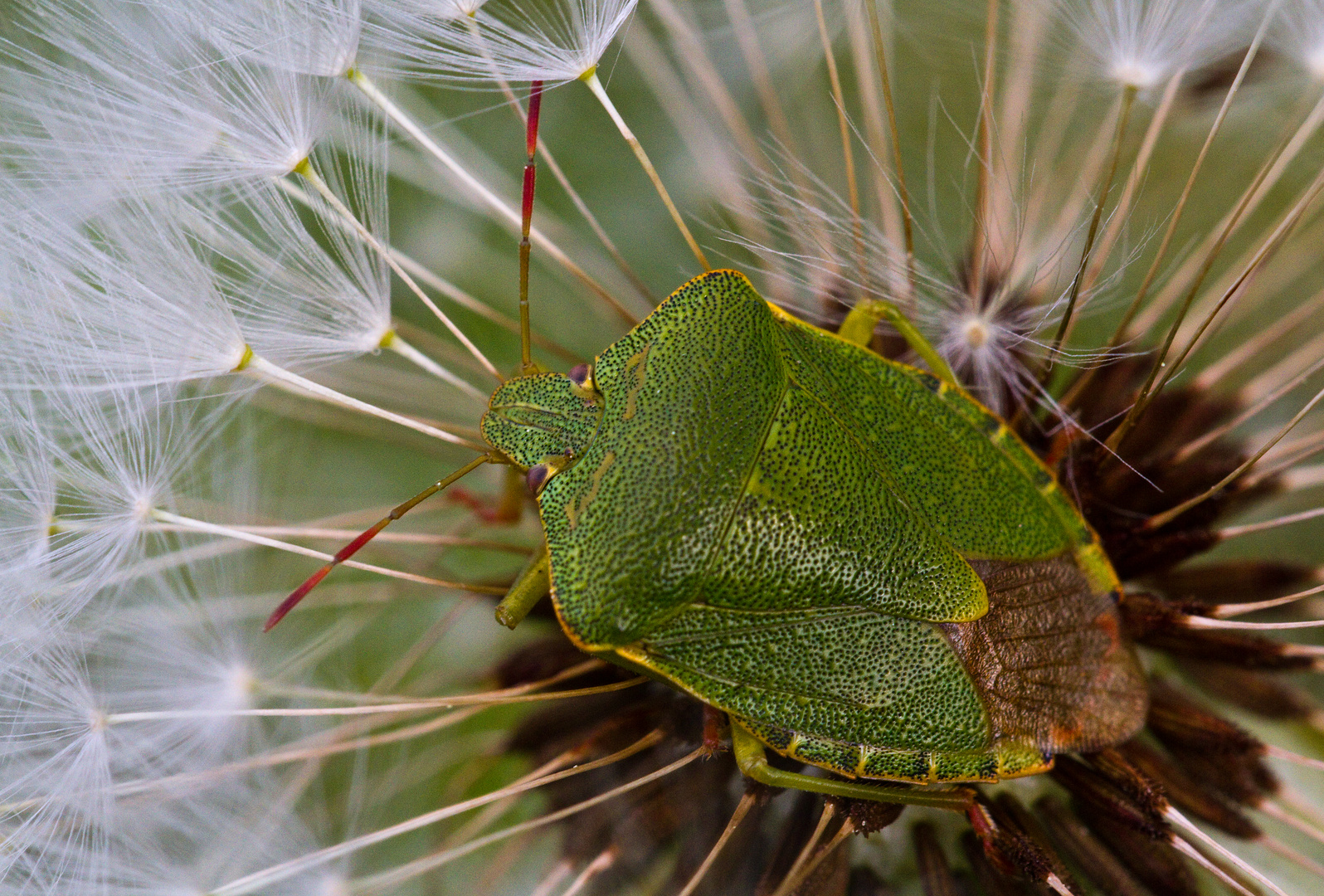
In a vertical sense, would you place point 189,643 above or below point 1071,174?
below

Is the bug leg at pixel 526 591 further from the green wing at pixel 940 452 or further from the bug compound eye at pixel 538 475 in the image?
the green wing at pixel 940 452

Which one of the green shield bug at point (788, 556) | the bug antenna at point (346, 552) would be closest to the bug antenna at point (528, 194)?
the green shield bug at point (788, 556)

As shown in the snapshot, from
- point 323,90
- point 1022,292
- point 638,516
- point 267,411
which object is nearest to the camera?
point 638,516

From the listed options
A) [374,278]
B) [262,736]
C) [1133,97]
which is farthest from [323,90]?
[1133,97]

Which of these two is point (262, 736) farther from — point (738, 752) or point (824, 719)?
point (824, 719)

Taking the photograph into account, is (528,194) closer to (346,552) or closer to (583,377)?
(583,377)

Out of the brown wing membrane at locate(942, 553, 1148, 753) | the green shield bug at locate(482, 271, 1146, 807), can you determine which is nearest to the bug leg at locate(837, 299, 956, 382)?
the green shield bug at locate(482, 271, 1146, 807)
